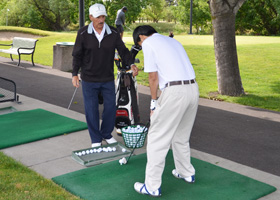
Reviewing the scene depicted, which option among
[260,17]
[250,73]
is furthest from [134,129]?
[260,17]

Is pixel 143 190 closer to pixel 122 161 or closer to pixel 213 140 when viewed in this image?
pixel 122 161

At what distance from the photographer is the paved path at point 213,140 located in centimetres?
580

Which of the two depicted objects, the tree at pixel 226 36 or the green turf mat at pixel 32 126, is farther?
the tree at pixel 226 36

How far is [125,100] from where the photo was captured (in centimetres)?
712

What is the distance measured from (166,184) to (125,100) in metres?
2.37

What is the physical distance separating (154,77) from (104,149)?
6.94ft

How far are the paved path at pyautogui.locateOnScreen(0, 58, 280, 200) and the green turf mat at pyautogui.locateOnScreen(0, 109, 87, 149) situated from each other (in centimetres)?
22

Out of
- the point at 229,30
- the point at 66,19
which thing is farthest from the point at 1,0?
the point at 229,30

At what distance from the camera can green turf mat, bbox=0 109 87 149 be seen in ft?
23.1

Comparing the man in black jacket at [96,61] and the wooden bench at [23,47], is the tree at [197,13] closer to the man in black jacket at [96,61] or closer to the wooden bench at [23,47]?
the wooden bench at [23,47]

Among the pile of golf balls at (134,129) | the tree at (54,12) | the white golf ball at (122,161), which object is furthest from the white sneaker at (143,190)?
the tree at (54,12)

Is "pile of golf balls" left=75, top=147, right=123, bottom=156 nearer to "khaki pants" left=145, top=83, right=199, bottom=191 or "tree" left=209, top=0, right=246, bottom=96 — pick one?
"khaki pants" left=145, top=83, right=199, bottom=191

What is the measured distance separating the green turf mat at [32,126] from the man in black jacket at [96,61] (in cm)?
127

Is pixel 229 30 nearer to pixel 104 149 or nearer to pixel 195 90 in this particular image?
pixel 104 149
